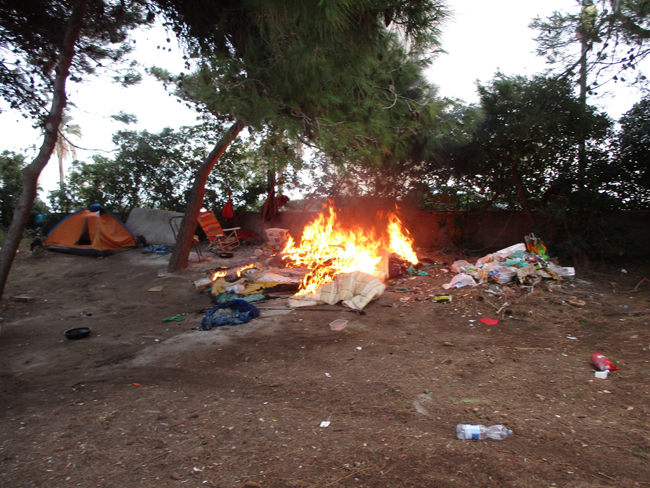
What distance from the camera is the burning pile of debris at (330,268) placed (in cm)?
689

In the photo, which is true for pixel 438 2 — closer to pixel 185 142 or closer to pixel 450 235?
pixel 450 235

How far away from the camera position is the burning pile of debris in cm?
689

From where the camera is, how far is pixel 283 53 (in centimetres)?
483

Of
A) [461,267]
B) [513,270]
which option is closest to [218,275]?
[461,267]

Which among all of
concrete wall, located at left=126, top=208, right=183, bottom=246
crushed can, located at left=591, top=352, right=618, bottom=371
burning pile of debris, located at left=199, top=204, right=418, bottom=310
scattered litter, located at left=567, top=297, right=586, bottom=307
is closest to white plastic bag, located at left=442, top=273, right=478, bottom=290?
burning pile of debris, located at left=199, top=204, right=418, bottom=310

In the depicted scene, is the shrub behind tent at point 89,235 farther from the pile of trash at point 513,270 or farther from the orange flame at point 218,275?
the pile of trash at point 513,270

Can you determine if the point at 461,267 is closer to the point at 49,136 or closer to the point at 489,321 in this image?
the point at 489,321

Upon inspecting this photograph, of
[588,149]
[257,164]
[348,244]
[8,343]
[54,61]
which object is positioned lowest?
[8,343]

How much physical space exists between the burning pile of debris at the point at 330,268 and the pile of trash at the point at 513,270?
60.7 inches

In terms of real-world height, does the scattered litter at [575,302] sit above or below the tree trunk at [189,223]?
below

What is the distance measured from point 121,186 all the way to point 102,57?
1051 centimetres

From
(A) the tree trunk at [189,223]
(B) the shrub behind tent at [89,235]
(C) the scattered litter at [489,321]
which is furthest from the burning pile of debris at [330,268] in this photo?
(B) the shrub behind tent at [89,235]

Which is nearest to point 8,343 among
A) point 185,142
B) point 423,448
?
point 423,448

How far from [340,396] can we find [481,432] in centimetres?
126
